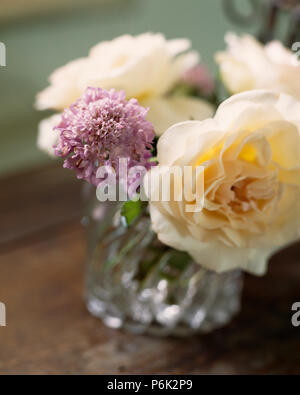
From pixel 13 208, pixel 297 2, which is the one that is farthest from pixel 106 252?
pixel 297 2

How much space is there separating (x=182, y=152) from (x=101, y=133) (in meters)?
0.07

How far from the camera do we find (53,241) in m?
0.78

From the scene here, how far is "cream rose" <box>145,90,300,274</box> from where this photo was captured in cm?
42

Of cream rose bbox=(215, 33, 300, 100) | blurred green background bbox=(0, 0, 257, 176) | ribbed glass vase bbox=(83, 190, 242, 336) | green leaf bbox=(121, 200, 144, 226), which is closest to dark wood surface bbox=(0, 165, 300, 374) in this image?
ribbed glass vase bbox=(83, 190, 242, 336)

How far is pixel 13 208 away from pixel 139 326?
32cm

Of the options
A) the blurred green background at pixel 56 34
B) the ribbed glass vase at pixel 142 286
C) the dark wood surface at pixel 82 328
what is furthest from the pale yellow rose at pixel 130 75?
the blurred green background at pixel 56 34

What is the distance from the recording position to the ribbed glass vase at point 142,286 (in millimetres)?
614

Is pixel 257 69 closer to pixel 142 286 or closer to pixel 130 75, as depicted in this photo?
pixel 130 75

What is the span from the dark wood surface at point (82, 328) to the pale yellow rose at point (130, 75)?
0.25 m

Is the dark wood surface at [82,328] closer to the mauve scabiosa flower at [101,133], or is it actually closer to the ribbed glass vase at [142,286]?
the ribbed glass vase at [142,286]

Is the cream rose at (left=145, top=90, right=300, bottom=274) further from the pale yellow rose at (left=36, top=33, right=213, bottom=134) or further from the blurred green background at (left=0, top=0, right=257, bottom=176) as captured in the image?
the blurred green background at (left=0, top=0, right=257, bottom=176)

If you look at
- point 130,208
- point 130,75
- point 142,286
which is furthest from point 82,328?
point 130,75

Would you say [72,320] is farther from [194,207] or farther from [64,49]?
[64,49]

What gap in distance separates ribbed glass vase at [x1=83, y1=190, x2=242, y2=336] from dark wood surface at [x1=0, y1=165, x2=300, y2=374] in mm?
17
